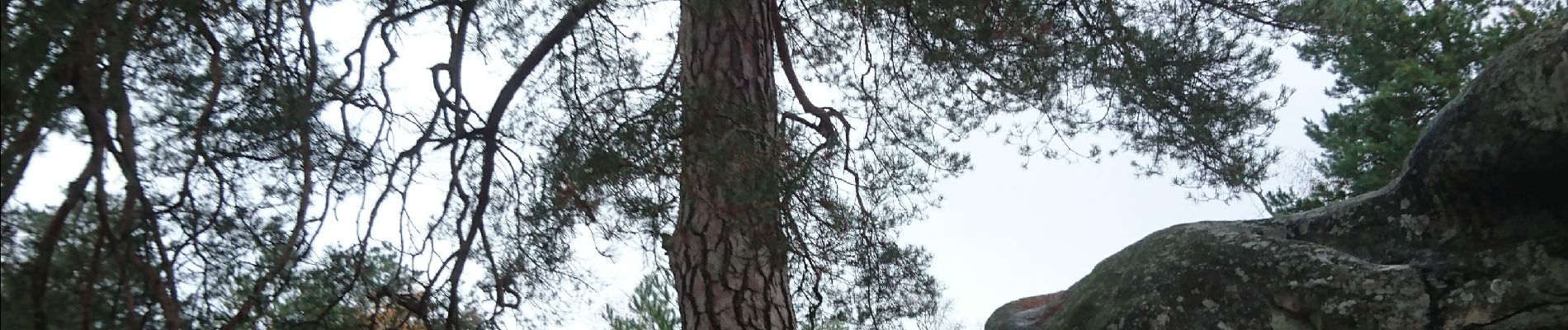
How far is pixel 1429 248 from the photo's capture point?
8.21 ft

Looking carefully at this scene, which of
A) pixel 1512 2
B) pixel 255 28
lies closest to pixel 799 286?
pixel 255 28

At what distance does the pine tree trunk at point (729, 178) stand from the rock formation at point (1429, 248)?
37.7 inches

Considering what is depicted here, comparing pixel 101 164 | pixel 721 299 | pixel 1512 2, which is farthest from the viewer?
pixel 1512 2

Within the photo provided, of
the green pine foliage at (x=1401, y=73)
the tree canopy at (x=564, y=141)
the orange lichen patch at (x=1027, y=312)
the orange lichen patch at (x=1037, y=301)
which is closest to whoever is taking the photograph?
the tree canopy at (x=564, y=141)

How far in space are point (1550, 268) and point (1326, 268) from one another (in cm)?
45

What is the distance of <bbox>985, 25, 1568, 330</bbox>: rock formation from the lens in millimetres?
2227

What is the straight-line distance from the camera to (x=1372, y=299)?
8.02 feet

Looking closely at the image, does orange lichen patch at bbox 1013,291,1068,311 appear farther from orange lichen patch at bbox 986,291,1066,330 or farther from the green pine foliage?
the green pine foliage

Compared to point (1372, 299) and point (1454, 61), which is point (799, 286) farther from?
point (1454, 61)

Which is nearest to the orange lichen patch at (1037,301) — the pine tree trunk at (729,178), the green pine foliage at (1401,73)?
the pine tree trunk at (729,178)

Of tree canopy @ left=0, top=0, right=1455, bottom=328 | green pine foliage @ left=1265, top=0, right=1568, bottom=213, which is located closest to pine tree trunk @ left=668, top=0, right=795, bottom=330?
tree canopy @ left=0, top=0, right=1455, bottom=328

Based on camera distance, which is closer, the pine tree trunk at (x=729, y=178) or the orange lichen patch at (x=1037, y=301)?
the pine tree trunk at (x=729, y=178)

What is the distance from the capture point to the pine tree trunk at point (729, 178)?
8.80 ft

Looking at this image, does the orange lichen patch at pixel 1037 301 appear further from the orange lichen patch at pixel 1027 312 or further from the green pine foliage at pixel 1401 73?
the green pine foliage at pixel 1401 73
